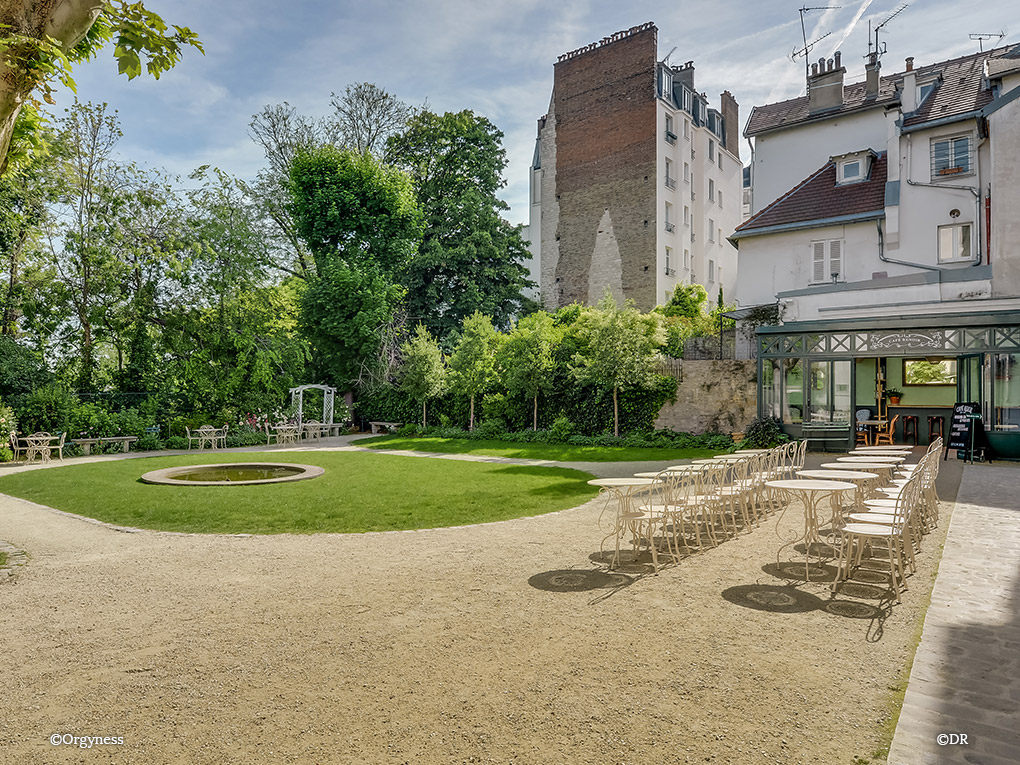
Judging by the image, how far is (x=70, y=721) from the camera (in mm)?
3486

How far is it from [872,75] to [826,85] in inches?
60.5

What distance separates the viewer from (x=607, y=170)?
1318 inches

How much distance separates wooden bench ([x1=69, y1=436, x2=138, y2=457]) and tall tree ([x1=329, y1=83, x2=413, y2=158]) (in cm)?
1816

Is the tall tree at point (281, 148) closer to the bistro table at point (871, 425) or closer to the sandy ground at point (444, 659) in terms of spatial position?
the bistro table at point (871, 425)

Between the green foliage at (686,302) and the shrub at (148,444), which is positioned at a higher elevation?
the green foliage at (686,302)

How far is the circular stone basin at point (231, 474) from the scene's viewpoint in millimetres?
12828

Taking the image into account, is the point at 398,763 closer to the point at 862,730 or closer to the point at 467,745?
the point at 467,745

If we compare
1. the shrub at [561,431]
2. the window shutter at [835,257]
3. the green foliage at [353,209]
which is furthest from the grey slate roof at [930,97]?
the green foliage at [353,209]

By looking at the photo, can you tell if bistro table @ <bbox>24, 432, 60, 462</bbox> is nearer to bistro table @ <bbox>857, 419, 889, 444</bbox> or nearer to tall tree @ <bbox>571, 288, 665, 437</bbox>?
tall tree @ <bbox>571, 288, 665, 437</bbox>

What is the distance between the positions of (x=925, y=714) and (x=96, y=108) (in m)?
27.3

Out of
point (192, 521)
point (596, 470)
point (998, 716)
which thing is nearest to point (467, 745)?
point (998, 716)

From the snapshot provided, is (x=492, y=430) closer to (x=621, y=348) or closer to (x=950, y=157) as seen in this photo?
(x=621, y=348)

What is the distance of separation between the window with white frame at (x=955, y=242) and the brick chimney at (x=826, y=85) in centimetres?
786

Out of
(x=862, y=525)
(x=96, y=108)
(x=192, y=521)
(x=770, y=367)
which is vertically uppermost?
(x=96, y=108)
